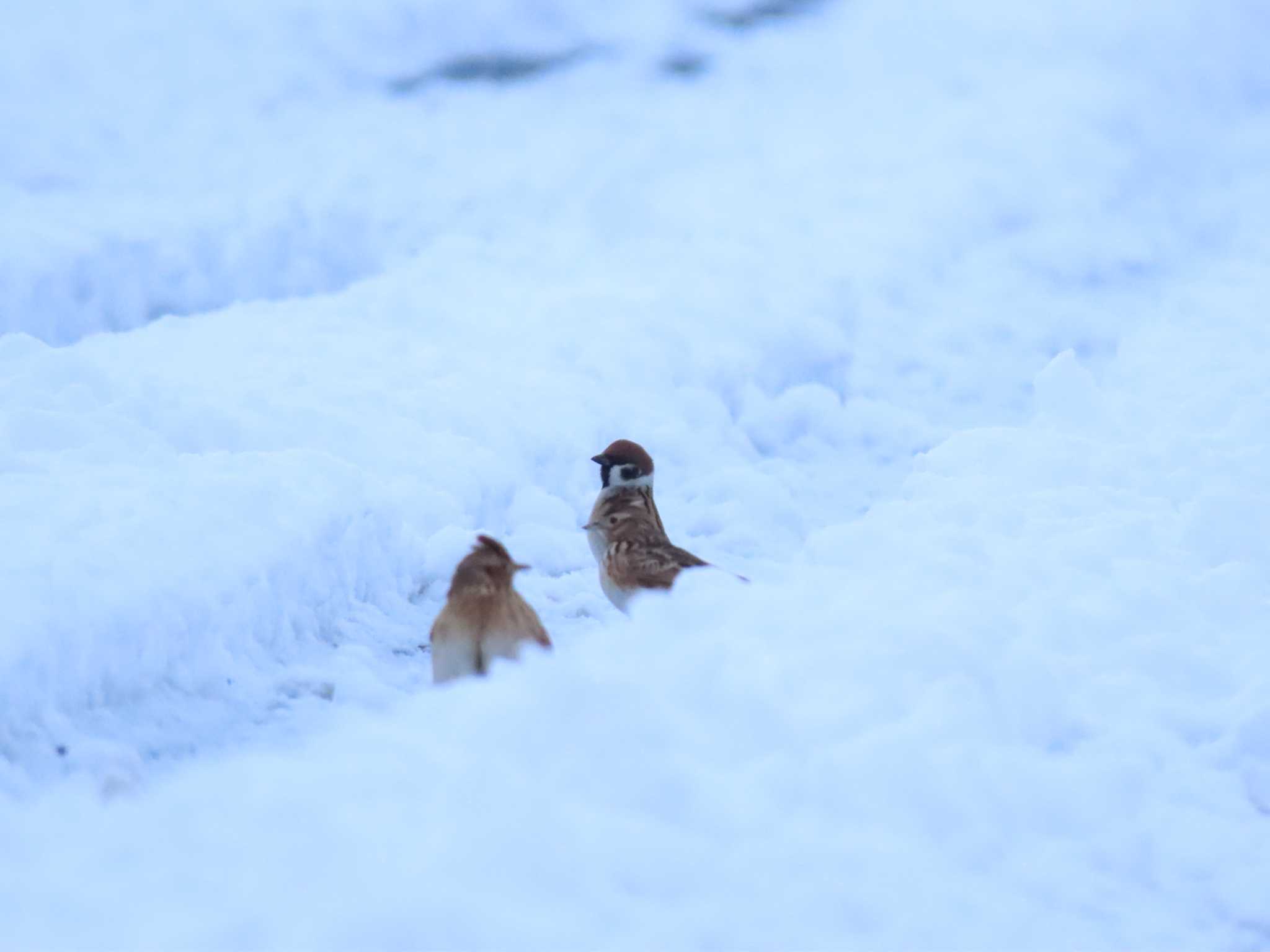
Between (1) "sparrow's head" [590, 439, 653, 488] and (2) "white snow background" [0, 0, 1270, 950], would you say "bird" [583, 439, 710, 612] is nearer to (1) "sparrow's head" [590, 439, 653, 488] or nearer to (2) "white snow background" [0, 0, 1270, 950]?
(1) "sparrow's head" [590, 439, 653, 488]

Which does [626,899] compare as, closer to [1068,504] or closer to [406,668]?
[406,668]

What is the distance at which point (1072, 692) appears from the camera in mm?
4430

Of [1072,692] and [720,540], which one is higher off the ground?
[720,540]

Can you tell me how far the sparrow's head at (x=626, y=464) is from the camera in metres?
5.88

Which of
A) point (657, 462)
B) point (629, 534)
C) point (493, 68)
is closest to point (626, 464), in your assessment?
point (629, 534)

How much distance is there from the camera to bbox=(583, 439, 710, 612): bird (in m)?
5.17

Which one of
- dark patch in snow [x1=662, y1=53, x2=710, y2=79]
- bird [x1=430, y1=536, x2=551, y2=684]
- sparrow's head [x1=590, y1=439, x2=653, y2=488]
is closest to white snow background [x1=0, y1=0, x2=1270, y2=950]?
dark patch in snow [x1=662, y1=53, x2=710, y2=79]

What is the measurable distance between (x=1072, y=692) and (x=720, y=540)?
7.69 ft

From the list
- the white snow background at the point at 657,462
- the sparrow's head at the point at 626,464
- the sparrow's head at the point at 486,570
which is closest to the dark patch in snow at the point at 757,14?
the white snow background at the point at 657,462

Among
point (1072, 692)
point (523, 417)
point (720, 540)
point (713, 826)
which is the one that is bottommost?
point (713, 826)

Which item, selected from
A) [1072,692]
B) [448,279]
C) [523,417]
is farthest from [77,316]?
[1072,692]

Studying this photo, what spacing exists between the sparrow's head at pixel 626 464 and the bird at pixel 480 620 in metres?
1.61

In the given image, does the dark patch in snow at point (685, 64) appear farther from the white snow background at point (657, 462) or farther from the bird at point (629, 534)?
the bird at point (629, 534)

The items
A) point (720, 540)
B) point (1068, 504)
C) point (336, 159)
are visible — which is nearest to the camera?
point (1068, 504)
